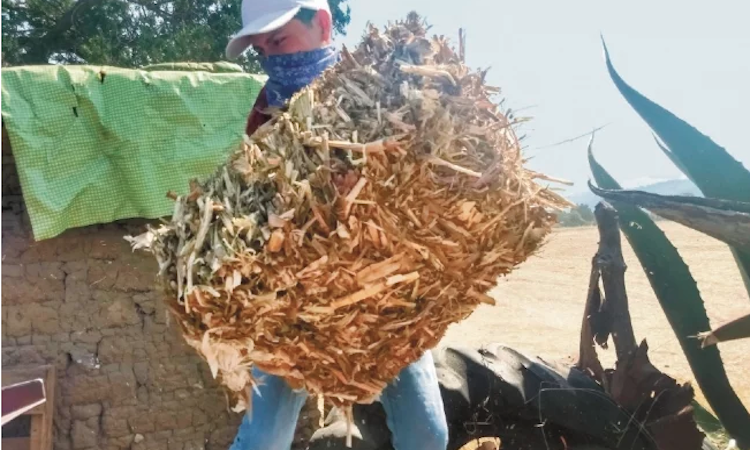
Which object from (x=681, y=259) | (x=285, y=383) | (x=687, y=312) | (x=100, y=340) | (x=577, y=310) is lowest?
(x=577, y=310)

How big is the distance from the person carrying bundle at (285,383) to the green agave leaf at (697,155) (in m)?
2.12

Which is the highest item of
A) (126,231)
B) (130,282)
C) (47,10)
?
(47,10)

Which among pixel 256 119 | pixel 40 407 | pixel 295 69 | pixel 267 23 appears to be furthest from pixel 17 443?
pixel 267 23

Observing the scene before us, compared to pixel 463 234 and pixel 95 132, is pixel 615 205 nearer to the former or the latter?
pixel 463 234

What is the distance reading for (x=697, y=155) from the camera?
3.62 metres

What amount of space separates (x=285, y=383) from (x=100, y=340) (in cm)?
304

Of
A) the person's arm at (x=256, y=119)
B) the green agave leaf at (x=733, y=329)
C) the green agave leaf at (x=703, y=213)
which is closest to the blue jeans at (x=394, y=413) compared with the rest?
the person's arm at (x=256, y=119)

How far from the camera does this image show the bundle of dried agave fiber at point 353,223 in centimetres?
142

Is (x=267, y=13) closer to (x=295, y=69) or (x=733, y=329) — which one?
(x=295, y=69)

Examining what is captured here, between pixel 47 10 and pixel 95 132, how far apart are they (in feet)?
22.1

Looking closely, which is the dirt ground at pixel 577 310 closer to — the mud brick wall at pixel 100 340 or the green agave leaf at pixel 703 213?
the mud brick wall at pixel 100 340

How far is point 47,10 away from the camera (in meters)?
9.91

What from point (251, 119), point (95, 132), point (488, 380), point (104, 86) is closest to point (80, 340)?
point (95, 132)

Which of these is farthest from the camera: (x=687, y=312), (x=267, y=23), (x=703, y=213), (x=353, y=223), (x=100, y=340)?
(x=100, y=340)
